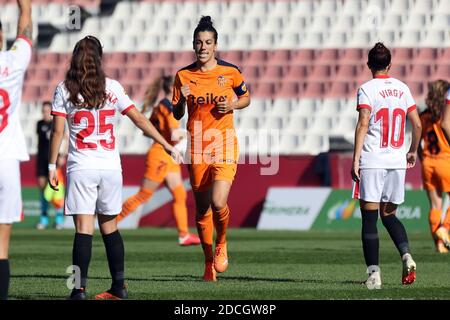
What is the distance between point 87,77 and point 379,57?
2868mm

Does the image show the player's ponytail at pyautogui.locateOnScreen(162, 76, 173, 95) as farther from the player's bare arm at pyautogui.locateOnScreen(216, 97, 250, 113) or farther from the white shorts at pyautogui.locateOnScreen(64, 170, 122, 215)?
the white shorts at pyautogui.locateOnScreen(64, 170, 122, 215)

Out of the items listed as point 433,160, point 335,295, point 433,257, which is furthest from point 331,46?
point 335,295

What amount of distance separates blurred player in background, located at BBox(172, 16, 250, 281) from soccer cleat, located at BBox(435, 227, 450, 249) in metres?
5.12

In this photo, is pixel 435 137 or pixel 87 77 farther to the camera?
pixel 435 137

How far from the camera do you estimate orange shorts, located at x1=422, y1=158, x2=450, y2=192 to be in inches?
630

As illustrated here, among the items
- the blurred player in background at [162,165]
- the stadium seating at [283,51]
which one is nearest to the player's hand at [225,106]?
the blurred player in background at [162,165]

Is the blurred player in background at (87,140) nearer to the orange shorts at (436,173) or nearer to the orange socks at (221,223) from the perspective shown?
the orange socks at (221,223)

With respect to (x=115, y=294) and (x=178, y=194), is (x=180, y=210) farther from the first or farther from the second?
(x=115, y=294)

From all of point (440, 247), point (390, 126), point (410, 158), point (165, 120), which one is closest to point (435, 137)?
point (440, 247)

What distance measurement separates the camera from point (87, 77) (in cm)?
884

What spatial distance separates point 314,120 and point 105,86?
62.7ft

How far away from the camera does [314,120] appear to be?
2777 cm

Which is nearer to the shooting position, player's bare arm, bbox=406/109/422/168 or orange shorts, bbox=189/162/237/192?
player's bare arm, bbox=406/109/422/168
